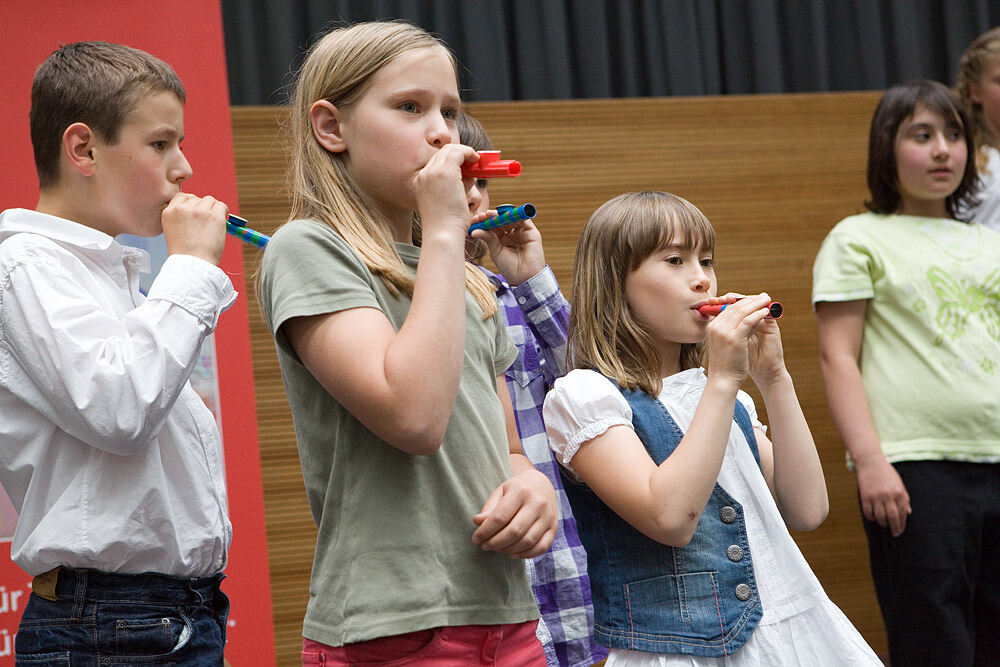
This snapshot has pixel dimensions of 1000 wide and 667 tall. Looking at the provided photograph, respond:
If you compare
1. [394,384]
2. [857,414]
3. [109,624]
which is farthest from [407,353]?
[857,414]

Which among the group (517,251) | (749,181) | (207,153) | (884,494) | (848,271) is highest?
(207,153)

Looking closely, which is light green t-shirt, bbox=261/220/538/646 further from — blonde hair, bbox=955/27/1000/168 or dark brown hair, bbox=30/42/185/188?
blonde hair, bbox=955/27/1000/168

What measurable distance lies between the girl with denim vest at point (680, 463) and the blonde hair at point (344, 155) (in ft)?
1.20

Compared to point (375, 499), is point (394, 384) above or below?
above

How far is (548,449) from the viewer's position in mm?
1633

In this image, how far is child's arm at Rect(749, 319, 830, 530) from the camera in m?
1.38

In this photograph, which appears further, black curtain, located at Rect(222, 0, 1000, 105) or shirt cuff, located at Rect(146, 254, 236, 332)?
black curtain, located at Rect(222, 0, 1000, 105)

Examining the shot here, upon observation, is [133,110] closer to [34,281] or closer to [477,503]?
[34,281]

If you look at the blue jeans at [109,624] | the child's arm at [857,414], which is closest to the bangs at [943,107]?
the child's arm at [857,414]

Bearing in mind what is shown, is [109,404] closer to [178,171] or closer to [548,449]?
[178,171]

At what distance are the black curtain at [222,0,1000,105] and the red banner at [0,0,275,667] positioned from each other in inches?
10.8

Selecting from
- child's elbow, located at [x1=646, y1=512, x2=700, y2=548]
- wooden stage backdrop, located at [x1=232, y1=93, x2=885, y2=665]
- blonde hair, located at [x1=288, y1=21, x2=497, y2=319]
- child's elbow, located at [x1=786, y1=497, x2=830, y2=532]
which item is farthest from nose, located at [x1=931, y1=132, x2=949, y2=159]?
blonde hair, located at [x1=288, y1=21, x2=497, y2=319]

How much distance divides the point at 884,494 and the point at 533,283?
839 mm

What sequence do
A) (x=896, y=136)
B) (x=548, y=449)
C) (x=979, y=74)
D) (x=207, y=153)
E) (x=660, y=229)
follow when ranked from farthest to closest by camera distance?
1. (x=979, y=74)
2. (x=896, y=136)
3. (x=207, y=153)
4. (x=548, y=449)
5. (x=660, y=229)
